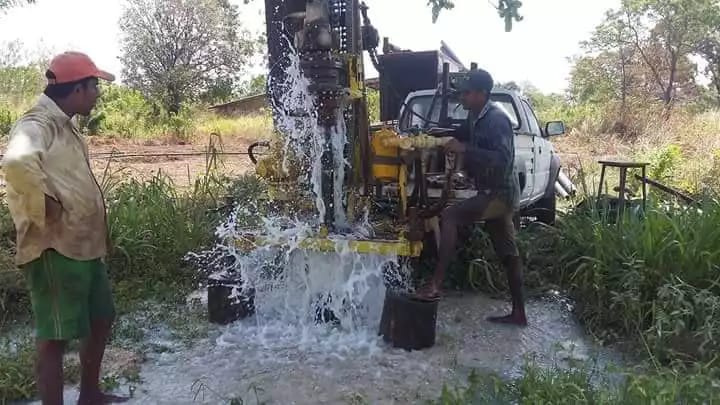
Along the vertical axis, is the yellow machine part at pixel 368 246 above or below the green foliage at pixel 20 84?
below

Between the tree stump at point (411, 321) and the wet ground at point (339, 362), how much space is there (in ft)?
0.28

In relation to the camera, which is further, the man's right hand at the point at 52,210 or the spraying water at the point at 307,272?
the spraying water at the point at 307,272

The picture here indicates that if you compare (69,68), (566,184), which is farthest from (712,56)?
(69,68)

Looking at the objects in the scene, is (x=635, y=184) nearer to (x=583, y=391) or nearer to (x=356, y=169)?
(x=356, y=169)

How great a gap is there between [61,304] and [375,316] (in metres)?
2.56

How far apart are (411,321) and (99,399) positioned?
6.79 feet

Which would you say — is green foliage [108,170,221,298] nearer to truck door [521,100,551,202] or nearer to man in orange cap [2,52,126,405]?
man in orange cap [2,52,126,405]

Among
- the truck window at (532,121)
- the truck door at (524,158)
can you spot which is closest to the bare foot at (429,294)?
the truck door at (524,158)

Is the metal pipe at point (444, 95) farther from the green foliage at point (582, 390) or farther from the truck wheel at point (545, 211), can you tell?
the green foliage at point (582, 390)

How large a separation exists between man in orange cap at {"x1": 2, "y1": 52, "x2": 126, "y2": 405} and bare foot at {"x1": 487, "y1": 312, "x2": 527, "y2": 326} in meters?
3.13

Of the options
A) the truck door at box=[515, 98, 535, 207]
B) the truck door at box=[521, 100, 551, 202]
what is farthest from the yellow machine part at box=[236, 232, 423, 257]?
the truck door at box=[521, 100, 551, 202]

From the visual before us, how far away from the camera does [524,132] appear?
283 inches

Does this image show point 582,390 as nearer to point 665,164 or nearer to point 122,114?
point 665,164

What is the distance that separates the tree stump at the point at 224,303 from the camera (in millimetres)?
5164
